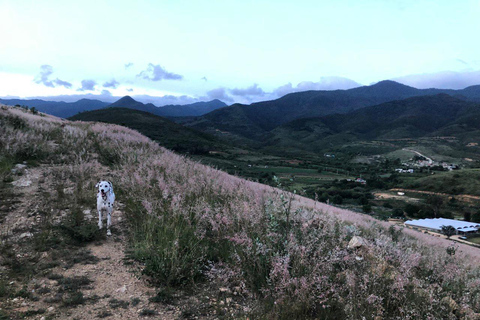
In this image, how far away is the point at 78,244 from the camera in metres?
5.45

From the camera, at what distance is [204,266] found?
4805mm

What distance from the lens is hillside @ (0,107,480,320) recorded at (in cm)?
361

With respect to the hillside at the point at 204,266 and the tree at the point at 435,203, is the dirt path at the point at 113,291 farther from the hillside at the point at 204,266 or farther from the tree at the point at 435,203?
the tree at the point at 435,203

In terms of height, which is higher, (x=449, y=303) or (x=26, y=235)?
(x=26, y=235)

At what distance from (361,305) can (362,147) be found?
214 metres

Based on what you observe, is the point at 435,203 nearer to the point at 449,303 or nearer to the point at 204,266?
the point at 449,303

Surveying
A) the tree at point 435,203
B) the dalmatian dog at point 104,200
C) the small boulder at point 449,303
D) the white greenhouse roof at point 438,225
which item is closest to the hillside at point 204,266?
the small boulder at point 449,303

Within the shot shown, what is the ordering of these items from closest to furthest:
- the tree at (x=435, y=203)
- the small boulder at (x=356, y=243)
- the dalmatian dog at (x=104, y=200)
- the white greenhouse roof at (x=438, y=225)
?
the small boulder at (x=356, y=243)
the dalmatian dog at (x=104, y=200)
the white greenhouse roof at (x=438, y=225)
the tree at (x=435, y=203)

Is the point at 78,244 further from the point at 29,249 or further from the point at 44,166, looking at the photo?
the point at 44,166

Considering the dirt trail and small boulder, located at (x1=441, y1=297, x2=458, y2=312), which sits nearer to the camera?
the dirt trail

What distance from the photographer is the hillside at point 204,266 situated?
3.61m

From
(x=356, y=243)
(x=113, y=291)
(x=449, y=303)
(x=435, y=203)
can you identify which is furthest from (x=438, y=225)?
(x=113, y=291)

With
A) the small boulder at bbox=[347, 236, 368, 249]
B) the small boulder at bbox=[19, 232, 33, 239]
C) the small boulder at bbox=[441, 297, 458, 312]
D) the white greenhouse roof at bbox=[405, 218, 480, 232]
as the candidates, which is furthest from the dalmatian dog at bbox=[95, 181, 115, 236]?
the white greenhouse roof at bbox=[405, 218, 480, 232]

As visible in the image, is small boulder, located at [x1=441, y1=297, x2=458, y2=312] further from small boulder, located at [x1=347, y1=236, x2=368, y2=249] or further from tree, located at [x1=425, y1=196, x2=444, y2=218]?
tree, located at [x1=425, y1=196, x2=444, y2=218]
